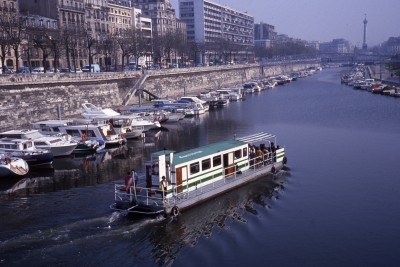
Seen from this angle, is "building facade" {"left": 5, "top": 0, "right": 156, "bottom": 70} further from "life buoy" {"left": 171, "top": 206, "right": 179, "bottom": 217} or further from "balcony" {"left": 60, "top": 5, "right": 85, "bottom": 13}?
"life buoy" {"left": 171, "top": 206, "right": 179, "bottom": 217}

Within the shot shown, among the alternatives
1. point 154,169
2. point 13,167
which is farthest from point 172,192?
point 13,167

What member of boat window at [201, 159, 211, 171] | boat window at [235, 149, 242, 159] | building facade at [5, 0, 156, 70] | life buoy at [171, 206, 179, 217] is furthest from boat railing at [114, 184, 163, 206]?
building facade at [5, 0, 156, 70]

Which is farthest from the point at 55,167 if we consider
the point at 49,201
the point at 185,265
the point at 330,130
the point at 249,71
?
the point at 249,71

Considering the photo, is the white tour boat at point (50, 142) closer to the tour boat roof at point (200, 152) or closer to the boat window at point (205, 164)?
the tour boat roof at point (200, 152)

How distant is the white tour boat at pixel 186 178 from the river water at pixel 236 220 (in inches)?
23.4

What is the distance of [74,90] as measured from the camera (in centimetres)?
5931

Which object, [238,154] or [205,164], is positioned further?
[238,154]

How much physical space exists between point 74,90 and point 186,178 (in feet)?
125

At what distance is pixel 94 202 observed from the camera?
26344 millimetres

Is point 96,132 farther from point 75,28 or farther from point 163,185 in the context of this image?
point 75,28

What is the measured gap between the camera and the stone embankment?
49.2 m

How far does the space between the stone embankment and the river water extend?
13.6m

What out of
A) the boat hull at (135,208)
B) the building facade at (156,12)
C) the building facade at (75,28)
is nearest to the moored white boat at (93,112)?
the building facade at (75,28)

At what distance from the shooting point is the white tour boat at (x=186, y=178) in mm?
23609
